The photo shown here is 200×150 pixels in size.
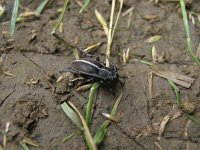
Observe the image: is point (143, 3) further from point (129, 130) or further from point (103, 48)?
point (129, 130)

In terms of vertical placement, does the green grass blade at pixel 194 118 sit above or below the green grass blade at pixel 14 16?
below

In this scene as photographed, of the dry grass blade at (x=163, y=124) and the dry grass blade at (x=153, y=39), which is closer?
the dry grass blade at (x=163, y=124)

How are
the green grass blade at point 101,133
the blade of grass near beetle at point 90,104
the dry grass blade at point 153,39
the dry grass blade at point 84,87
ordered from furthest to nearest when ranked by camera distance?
the dry grass blade at point 153,39
the dry grass blade at point 84,87
the blade of grass near beetle at point 90,104
the green grass blade at point 101,133

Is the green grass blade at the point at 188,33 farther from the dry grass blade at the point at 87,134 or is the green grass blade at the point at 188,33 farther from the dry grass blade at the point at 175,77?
the dry grass blade at the point at 87,134

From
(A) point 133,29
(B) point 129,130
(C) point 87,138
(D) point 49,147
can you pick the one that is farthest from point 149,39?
(D) point 49,147

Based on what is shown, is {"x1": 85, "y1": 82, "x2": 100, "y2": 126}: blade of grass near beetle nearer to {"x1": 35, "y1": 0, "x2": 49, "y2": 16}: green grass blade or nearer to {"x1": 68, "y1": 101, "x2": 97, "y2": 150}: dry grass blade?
{"x1": 68, "y1": 101, "x2": 97, "y2": 150}: dry grass blade

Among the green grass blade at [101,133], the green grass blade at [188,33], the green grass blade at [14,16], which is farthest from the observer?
the green grass blade at [14,16]

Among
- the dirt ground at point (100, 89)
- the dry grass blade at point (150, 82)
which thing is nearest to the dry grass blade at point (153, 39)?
the dirt ground at point (100, 89)

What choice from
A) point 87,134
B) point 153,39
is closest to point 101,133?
point 87,134
